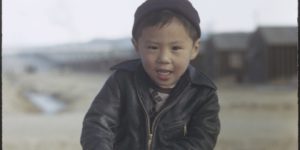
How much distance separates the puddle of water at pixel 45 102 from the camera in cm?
135

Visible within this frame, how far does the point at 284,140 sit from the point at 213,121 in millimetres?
510

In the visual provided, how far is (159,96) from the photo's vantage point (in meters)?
0.78

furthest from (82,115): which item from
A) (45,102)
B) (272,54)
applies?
(272,54)

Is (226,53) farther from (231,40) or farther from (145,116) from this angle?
(145,116)

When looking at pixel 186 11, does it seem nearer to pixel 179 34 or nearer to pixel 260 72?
pixel 179 34

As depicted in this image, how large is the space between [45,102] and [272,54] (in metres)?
0.60

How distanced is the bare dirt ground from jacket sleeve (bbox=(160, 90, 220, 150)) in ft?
1.23

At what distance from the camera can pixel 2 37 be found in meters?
1.08

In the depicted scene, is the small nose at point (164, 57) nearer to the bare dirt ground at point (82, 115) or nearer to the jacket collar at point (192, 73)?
the jacket collar at point (192, 73)

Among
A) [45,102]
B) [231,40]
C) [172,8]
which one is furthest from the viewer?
[45,102]

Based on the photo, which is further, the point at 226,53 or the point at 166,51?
the point at 226,53

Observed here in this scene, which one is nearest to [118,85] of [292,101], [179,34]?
[179,34]

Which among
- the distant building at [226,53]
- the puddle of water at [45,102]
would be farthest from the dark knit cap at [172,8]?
the puddle of water at [45,102]

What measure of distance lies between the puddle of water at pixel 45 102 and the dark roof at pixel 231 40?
43 centimetres
